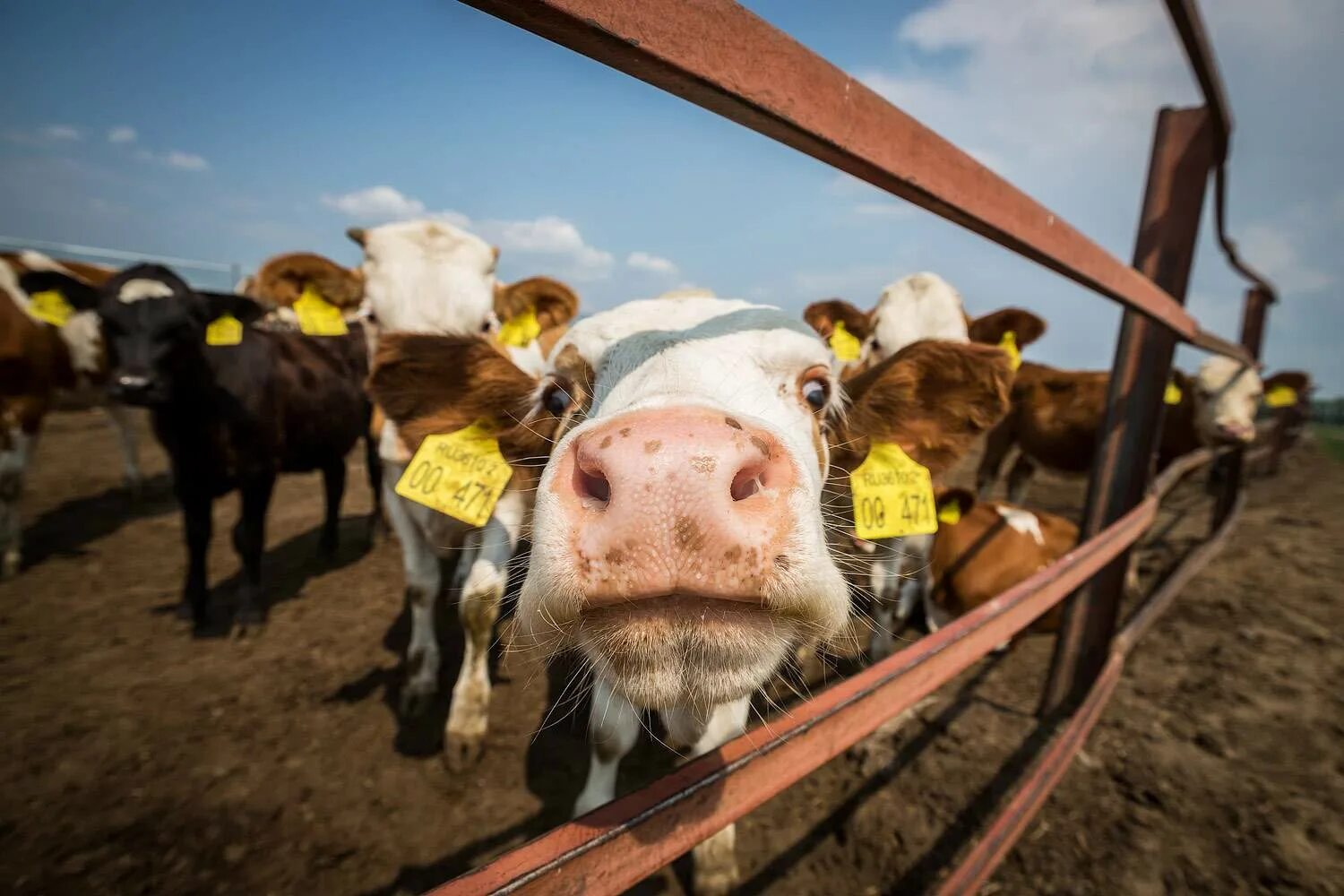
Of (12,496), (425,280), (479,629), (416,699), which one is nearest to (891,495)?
(479,629)

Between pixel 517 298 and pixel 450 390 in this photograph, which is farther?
pixel 517 298

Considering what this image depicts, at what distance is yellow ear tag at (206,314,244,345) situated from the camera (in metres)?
3.88

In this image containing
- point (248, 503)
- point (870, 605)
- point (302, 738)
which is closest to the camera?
point (302, 738)

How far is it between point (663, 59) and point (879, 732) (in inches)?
115

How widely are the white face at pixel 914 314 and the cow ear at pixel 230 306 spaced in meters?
4.48

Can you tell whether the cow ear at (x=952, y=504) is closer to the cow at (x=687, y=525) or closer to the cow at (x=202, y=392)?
the cow at (x=687, y=525)

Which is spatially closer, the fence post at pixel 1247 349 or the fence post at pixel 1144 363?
the fence post at pixel 1144 363

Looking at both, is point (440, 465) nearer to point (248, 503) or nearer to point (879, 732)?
point (879, 732)

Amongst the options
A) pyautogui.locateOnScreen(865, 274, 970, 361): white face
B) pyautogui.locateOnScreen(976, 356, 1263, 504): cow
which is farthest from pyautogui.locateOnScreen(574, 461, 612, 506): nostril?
pyautogui.locateOnScreen(976, 356, 1263, 504): cow

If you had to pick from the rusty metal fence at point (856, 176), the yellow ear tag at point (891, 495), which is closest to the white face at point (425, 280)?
the yellow ear tag at point (891, 495)

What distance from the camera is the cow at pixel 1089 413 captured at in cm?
596

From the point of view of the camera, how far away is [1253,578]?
4.39m

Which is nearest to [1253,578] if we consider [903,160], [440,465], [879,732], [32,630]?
[879,732]

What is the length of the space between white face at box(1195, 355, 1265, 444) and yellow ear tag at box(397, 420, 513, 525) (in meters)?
7.01
